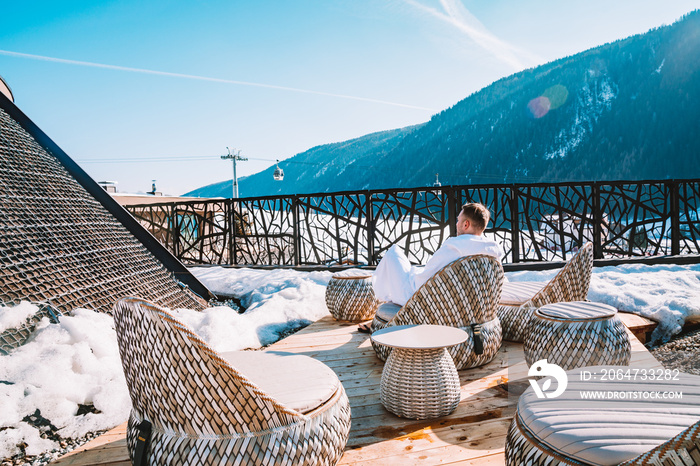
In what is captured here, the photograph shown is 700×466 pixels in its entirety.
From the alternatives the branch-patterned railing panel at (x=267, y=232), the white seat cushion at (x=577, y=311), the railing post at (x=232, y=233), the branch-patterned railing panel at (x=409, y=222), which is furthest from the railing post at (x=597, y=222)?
the railing post at (x=232, y=233)

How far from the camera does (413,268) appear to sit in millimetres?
3295

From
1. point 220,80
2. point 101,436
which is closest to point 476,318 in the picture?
point 101,436

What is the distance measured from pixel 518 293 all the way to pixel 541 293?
342 millimetres

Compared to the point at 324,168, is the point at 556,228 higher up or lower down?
lower down

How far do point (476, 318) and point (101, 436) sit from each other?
2.32m

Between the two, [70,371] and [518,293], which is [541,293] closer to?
[518,293]

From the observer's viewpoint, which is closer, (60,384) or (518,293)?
(60,384)

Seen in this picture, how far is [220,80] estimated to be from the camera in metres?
34.6

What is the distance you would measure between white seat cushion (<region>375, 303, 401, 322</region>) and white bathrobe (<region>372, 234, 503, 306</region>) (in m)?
0.06

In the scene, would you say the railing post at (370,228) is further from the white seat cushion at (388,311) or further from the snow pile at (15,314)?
the snow pile at (15,314)

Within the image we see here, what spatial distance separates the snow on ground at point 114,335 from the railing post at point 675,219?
1000mm

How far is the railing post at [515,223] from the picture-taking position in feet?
22.1

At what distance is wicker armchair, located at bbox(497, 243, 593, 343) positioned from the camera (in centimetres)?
296

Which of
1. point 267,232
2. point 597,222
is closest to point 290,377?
point 267,232
